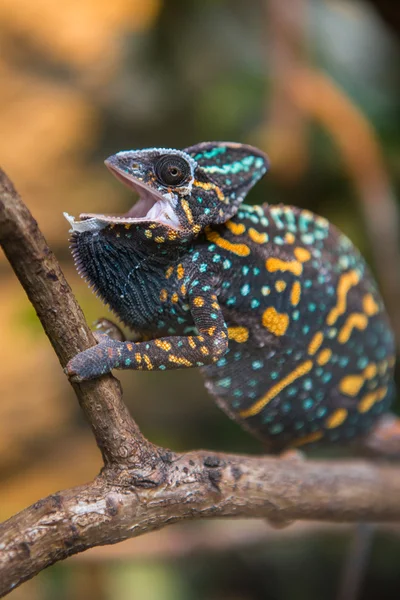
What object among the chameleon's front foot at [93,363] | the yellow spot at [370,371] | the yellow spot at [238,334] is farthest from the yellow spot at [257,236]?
the yellow spot at [370,371]

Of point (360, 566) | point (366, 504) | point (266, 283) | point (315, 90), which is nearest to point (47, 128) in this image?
point (315, 90)

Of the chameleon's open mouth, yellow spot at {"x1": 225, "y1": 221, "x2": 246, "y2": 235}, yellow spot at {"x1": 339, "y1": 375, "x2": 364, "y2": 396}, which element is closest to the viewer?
the chameleon's open mouth

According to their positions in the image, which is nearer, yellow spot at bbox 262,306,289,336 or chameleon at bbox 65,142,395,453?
chameleon at bbox 65,142,395,453

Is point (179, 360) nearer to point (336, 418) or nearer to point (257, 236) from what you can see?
point (257, 236)

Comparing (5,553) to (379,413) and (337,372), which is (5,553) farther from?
(379,413)

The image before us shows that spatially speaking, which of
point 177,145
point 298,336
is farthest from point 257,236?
point 177,145

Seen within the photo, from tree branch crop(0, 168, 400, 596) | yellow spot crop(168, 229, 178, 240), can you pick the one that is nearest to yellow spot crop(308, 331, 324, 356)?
tree branch crop(0, 168, 400, 596)

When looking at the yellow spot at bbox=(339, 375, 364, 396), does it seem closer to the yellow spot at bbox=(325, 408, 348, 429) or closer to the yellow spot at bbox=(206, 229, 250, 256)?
the yellow spot at bbox=(325, 408, 348, 429)
